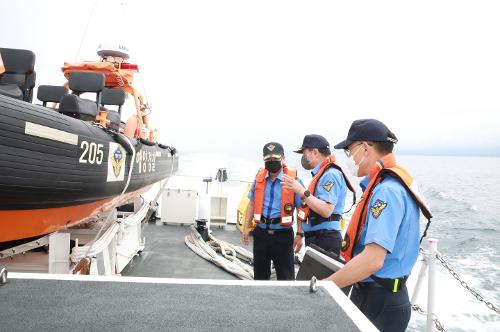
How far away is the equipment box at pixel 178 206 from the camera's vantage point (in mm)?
7105

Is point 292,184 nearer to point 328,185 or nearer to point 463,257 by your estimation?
point 328,185

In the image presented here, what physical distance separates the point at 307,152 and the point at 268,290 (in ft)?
6.79

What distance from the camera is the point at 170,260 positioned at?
5.15 meters

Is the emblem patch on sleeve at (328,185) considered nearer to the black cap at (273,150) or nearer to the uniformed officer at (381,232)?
the black cap at (273,150)

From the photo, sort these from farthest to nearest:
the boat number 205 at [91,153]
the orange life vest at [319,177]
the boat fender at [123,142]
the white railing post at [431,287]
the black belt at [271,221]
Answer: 1. the black belt at [271,221]
2. the orange life vest at [319,177]
3. the boat fender at [123,142]
4. the boat number 205 at [91,153]
5. the white railing post at [431,287]

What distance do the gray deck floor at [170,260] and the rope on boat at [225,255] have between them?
0.08 meters

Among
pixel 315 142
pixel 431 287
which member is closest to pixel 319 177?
pixel 315 142

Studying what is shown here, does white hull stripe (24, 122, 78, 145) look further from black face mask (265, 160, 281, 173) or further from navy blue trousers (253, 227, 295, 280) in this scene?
navy blue trousers (253, 227, 295, 280)

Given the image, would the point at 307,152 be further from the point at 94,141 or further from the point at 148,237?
the point at 148,237

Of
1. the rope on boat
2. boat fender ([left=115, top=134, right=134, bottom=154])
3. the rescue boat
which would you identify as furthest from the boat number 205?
the rope on boat

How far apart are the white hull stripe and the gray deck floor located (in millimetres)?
2671

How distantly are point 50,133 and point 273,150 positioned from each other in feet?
5.69

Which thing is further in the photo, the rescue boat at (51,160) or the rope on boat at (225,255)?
the rope on boat at (225,255)

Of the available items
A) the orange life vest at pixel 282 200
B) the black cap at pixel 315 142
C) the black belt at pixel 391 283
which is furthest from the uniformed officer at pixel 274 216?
the black belt at pixel 391 283
